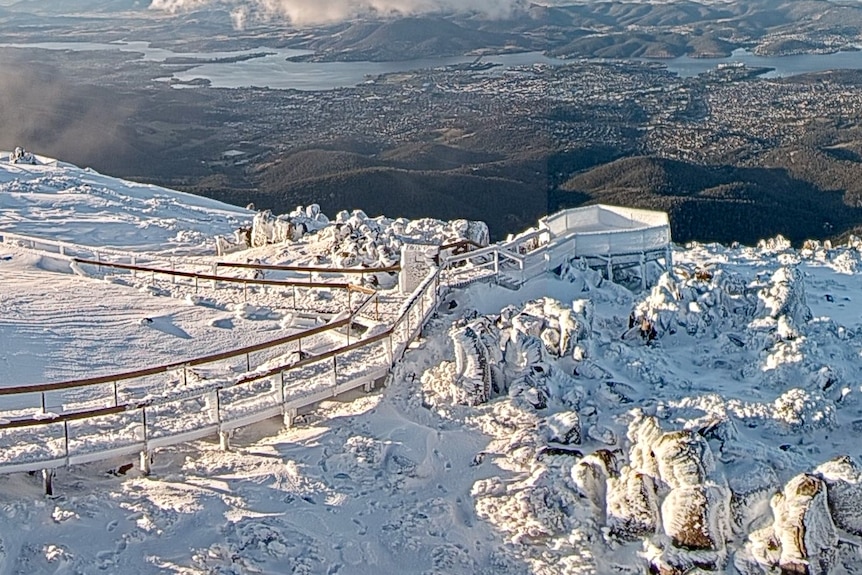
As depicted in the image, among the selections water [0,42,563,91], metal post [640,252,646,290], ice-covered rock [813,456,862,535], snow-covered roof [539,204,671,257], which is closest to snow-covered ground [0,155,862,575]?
ice-covered rock [813,456,862,535]

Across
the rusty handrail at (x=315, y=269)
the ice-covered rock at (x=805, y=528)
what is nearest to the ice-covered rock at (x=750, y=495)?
the ice-covered rock at (x=805, y=528)

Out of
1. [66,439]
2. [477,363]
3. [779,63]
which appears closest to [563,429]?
[477,363]

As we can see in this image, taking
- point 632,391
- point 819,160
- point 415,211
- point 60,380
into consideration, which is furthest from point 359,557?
point 819,160

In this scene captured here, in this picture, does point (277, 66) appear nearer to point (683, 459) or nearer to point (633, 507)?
point (683, 459)

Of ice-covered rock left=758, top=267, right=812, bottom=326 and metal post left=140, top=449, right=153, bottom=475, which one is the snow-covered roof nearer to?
ice-covered rock left=758, top=267, right=812, bottom=326

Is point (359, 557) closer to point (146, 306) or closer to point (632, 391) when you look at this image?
point (632, 391)

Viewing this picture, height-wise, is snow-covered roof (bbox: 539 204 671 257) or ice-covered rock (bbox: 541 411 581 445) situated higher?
snow-covered roof (bbox: 539 204 671 257)

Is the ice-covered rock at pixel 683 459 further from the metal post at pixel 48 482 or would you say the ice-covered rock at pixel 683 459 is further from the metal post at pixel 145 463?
the metal post at pixel 48 482
